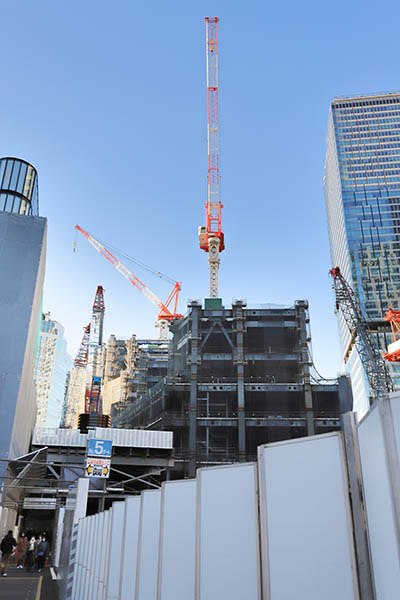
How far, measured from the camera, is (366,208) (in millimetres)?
159750

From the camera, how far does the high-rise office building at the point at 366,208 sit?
146 m

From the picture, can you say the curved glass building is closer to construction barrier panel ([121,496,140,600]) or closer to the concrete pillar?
construction barrier panel ([121,496,140,600])

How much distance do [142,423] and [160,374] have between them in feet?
89.4

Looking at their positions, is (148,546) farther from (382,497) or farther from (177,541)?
(382,497)

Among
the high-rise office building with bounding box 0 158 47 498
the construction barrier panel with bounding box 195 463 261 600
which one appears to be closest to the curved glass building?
the high-rise office building with bounding box 0 158 47 498

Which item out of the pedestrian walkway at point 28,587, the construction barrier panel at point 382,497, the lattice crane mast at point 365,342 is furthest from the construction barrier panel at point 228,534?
the lattice crane mast at point 365,342

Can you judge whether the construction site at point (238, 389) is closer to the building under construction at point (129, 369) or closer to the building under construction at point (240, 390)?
the building under construction at point (240, 390)

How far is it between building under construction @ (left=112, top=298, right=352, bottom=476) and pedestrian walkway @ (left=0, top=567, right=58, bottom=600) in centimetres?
3878

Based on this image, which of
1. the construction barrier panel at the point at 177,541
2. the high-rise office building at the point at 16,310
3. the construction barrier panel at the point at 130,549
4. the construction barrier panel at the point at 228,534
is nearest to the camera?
the construction barrier panel at the point at 228,534

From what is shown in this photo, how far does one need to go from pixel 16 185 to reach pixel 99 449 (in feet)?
135

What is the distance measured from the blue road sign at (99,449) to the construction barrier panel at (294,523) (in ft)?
65.2

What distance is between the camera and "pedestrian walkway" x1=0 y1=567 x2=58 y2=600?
17375 mm

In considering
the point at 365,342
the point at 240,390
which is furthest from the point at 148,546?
the point at 365,342

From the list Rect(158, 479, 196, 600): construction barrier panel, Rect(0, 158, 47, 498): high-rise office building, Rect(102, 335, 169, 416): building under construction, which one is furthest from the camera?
Rect(102, 335, 169, 416): building under construction
